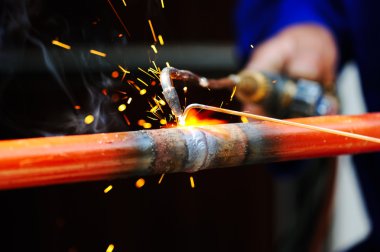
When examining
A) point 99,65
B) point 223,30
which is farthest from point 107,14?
point 223,30

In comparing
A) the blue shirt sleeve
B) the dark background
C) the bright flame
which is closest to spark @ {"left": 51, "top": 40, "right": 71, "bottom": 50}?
the dark background

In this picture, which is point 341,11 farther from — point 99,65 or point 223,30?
point 99,65

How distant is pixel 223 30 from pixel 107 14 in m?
0.80

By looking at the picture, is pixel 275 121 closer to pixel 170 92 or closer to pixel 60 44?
pixel 170 92

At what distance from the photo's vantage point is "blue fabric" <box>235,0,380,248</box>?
143 cm

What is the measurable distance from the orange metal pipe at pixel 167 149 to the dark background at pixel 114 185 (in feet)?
3.23

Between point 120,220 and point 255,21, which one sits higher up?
point 255,21

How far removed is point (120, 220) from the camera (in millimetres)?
2309

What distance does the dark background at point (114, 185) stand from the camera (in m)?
1.95

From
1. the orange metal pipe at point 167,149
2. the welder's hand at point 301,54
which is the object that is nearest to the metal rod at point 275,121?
the orange metal pipe at point 167,149

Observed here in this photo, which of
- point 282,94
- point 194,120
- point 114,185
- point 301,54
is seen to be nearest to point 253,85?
point 282,94

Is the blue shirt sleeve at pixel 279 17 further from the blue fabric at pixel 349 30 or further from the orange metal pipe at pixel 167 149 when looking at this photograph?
the orange metal pipe at pixel 167 149

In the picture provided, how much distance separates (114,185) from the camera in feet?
7.36

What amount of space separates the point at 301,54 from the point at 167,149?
102 cm
